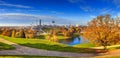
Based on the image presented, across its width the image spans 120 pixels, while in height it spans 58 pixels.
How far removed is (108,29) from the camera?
3284 centimetres

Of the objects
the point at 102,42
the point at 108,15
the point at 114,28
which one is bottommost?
the point at 102,42

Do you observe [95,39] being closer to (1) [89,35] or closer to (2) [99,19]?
(1) [89,35]

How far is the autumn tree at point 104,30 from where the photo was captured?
32.9 meters

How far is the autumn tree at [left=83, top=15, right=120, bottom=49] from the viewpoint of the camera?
108ft

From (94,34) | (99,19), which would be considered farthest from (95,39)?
(99,19)

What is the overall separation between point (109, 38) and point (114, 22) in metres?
2.83

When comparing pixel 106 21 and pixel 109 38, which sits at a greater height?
pixel 106 21

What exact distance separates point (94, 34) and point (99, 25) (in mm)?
1704

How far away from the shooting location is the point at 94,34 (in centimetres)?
3328

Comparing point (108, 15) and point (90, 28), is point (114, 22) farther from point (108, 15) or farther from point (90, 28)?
point (90, 28)

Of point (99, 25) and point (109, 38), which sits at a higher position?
point (99, 25)

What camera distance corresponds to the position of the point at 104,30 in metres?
32.6

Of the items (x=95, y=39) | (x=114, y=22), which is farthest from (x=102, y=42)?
(x=114, y=22)

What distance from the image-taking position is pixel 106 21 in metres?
33.5
